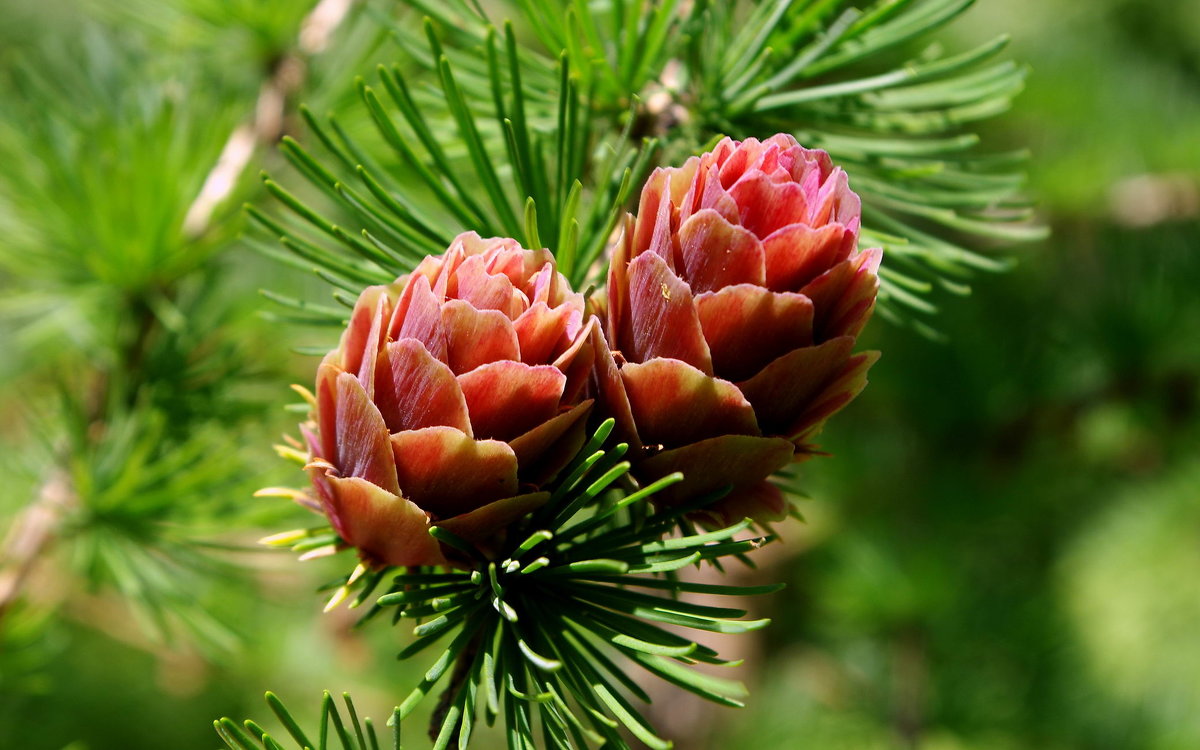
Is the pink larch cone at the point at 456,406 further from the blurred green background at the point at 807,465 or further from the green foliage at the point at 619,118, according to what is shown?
the blurred green background at the point at 807,465

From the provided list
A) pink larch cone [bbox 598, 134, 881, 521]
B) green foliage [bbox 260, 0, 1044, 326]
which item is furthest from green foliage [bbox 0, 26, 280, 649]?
pink larch cone [bbox 598, 134, 881, 521]

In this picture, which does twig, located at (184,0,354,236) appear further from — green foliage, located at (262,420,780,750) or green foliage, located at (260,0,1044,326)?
green foliage, located at (262,420,780,750)

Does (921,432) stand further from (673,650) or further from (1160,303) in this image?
(673,650)

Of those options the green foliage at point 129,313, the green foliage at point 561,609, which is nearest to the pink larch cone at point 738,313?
the green foliage at point 561,609

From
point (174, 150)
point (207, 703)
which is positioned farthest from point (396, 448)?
point (207, 703)

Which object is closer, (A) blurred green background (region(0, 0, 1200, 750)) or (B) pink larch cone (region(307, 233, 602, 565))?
(B) pink larch cone (region(307, 233, 602, 565))

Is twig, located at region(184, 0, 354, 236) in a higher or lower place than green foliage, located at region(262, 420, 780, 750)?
higher

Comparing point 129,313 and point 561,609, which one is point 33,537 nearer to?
point 129,313

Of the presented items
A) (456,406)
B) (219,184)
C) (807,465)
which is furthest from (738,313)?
(807,465)
